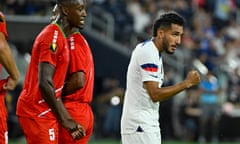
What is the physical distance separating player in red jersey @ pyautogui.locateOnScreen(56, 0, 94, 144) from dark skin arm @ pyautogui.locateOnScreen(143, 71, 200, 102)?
2.72ft

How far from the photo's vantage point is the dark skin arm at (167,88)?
28.2ft

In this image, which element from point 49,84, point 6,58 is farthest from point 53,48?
point 6,58

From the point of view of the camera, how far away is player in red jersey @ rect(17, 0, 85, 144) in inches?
303

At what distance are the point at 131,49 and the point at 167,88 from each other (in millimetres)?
15655

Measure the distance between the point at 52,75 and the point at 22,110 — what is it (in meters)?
0.54

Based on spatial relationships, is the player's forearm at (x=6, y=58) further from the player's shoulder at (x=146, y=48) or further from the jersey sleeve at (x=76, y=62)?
the player's shoulder at (x=146, y=48)

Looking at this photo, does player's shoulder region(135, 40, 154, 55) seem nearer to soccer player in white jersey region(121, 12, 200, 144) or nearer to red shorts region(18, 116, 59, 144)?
soccer player in white jersey region(121, 12, 200, 144)

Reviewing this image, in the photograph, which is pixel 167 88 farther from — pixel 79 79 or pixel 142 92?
pixel 79 79

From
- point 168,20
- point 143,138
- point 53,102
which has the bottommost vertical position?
point 143,138

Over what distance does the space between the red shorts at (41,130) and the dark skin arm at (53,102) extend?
0.87 ft

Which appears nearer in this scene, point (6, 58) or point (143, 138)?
point (6, 58)

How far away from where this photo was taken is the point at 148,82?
344 inches

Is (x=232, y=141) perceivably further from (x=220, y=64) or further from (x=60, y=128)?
(x=60, y=128)

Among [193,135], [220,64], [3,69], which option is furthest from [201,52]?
[3,69]
